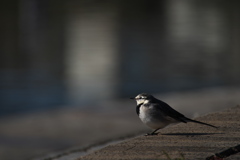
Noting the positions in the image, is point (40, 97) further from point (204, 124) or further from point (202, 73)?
point (204, 124)

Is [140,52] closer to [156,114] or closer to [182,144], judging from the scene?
[156,114]

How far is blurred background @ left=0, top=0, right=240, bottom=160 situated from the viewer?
1106 cm

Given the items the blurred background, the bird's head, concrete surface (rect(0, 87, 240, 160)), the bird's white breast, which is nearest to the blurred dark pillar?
the blurred background

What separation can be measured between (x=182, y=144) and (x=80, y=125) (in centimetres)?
497

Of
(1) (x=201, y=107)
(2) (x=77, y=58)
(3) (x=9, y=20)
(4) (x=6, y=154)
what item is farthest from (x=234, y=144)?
(3) (x=9, y=20)

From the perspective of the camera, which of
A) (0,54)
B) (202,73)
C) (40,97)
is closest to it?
(40,97)

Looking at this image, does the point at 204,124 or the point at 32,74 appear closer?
the point at 204,124

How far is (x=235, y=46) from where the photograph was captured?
2150 cm

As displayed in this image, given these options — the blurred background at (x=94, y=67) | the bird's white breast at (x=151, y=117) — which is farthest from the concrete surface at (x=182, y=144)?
the blurred background at (x=94, y=67)

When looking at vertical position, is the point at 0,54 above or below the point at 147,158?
above

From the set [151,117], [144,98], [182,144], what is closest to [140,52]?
[144,98]

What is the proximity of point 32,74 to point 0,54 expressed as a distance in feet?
14.0

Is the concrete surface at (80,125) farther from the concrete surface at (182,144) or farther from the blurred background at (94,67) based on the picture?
the concrete surface at (182,144)

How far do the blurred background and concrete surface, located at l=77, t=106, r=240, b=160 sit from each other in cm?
290
